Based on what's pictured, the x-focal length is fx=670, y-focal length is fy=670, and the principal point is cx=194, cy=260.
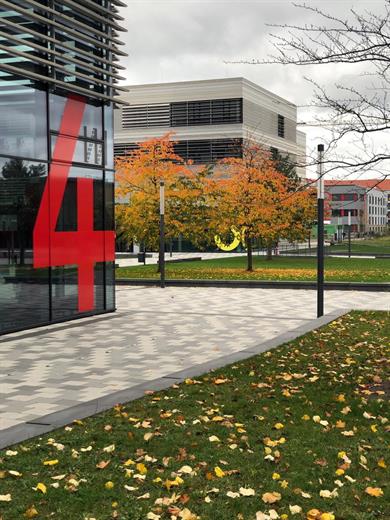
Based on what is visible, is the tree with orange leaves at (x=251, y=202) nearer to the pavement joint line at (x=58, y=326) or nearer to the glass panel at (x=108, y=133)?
the glass panel at (x=108, y=133)

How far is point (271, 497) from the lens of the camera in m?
4.62

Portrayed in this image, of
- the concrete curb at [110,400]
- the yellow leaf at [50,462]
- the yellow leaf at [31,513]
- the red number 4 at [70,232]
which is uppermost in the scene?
the red number 4 at [70,232]

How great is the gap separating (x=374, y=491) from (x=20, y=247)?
968 centimetres

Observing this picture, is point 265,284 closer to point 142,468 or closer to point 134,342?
point 134,342

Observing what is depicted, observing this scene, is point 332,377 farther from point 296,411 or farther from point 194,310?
point 194,310

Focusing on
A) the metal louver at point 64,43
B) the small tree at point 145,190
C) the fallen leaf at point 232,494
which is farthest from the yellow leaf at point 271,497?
the small tree at point 145,190

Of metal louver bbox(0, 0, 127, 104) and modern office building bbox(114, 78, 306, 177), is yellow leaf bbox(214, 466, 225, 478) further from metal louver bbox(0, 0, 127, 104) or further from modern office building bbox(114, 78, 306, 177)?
modern office building bbox(114, 78, 306, 177)

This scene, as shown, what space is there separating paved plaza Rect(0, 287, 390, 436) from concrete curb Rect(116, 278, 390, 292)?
1160 mm

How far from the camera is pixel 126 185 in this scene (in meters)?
28.8

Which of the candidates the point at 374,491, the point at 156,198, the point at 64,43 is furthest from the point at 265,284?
the point at 374,491

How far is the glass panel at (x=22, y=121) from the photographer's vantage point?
1223 centimetres

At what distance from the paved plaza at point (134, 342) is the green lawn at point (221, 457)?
107 centimetres

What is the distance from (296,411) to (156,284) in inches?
694

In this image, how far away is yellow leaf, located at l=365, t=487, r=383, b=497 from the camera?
4691 millimetres
